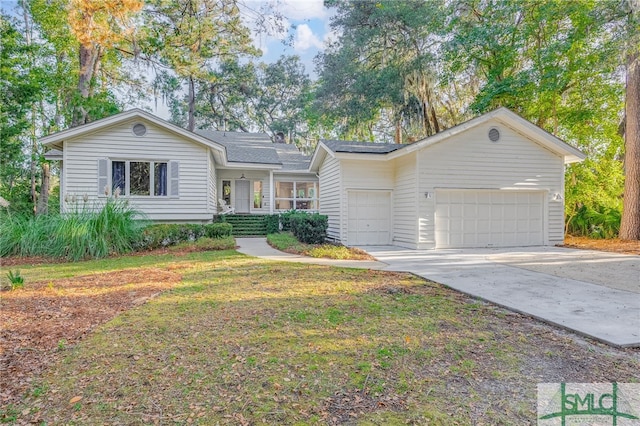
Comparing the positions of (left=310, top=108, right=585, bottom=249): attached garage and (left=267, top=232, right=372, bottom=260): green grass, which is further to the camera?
(left=310, top=108, right=585, bottom=249): attached garage

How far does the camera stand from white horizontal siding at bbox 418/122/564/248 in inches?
445

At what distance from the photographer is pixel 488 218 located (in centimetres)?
1205

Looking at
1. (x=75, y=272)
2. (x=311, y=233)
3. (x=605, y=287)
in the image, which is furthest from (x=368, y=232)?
(x=75, y=272)

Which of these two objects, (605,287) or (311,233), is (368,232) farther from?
(605,287)

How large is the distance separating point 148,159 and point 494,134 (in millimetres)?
11858

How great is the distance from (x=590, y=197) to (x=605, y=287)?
35.0 ft

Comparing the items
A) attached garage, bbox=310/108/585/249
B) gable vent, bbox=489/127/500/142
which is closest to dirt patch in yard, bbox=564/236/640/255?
attached garage, bbox=310/108/585/249

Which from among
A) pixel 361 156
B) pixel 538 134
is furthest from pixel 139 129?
pixel 538 134

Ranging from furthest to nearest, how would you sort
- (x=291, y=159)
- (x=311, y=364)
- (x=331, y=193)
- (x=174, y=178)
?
1. (x=291, y=159)
2. (x=331, y=193)
3. (x=174, y=178)
4. (x=311, y=364)

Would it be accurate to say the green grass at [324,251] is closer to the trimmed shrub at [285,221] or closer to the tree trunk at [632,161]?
the trimmed shrub at [285,221]

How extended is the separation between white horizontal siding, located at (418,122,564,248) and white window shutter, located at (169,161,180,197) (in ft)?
27.5

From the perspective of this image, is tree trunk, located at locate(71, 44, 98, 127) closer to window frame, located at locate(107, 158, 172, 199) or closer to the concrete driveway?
window frame, located at locate(107, 158, 172, 199)

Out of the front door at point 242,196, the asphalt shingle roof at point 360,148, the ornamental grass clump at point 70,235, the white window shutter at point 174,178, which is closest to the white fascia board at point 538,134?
the asphalt shingle roof at point 360,148

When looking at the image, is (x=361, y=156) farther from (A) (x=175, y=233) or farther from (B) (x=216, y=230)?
(A) (x=175, y=233)
